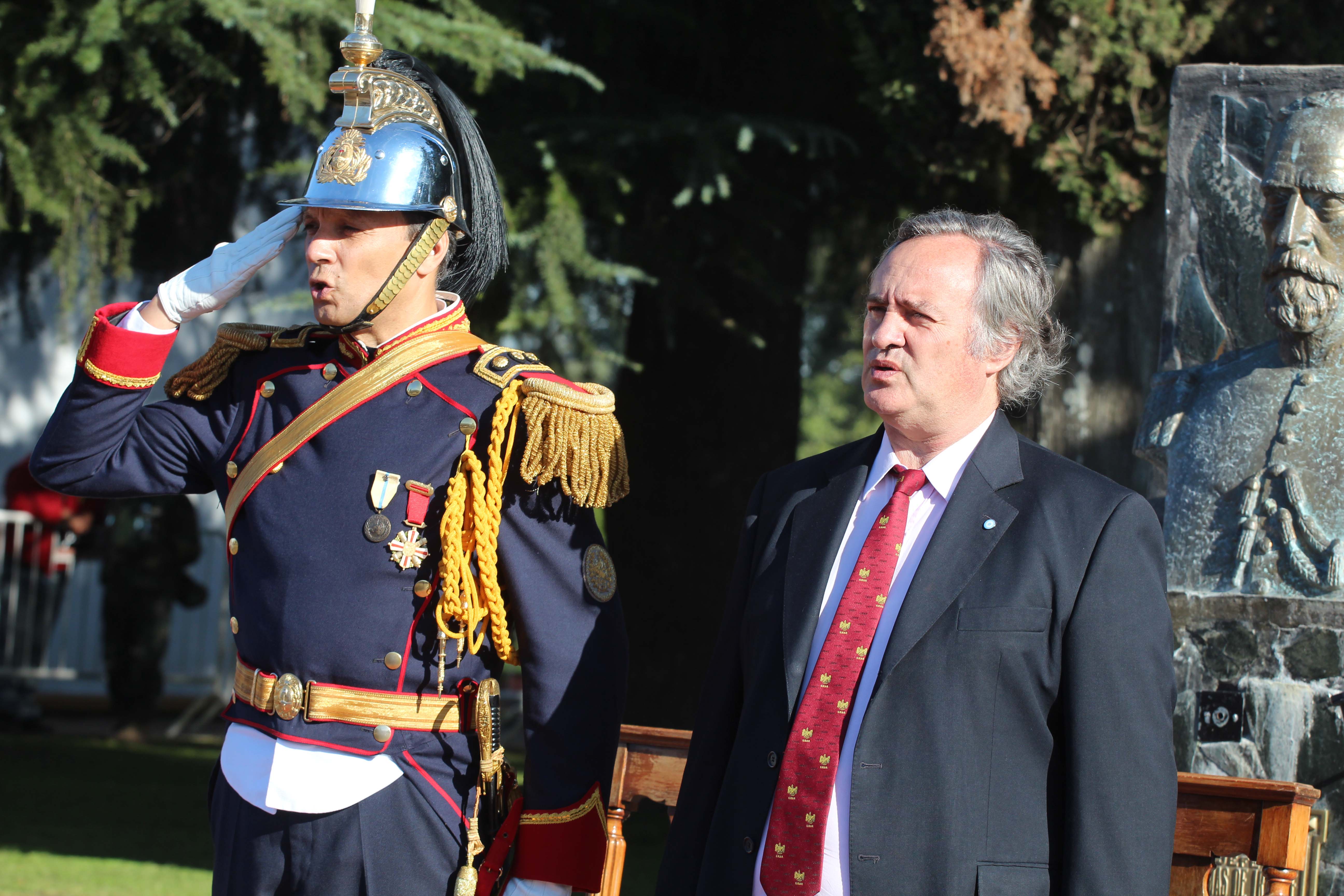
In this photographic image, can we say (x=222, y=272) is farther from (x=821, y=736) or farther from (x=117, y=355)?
(x=821, y=736)

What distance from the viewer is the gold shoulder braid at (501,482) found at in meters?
2.42

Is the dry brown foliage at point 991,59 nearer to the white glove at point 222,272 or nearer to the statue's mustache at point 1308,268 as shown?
the statue's mustache at point 1308,268

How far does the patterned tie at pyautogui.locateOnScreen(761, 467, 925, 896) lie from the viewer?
→ 2.06m

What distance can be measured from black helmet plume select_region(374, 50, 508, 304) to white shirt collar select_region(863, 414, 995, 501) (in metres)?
0.96

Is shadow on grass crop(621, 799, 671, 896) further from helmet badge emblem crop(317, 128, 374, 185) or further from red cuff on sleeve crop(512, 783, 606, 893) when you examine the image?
helmet badge emblem crop(317, 128, 374, 185)

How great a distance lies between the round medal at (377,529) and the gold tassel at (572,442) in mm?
252

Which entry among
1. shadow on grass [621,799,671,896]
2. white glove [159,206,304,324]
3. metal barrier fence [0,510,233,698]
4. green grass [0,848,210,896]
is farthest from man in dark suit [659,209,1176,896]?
metal barrier fence [0,510,233,698]

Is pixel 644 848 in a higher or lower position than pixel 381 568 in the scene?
lower

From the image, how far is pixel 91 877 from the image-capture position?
18.5ft

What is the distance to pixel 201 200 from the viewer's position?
6.55 meters

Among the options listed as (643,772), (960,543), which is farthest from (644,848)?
(960,543)

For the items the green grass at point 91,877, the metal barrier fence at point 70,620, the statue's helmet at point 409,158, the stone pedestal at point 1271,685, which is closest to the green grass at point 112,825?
the green grass at point 91,877

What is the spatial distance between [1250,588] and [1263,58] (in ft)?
9.28

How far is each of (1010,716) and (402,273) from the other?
1309mm
